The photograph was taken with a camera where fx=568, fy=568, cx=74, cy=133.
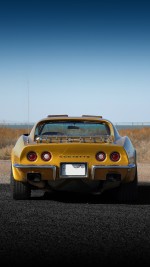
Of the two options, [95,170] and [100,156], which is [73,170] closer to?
[95,170]

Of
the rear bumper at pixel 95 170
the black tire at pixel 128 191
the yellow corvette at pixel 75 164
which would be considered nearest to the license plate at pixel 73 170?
the yellow corvette at pixel 75 164

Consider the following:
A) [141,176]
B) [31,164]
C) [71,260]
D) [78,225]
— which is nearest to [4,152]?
[141,176]

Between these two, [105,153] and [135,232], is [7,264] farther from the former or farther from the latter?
[105,153]

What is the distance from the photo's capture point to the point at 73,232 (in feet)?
21.6

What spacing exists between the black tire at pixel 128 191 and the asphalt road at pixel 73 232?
0.16 meters

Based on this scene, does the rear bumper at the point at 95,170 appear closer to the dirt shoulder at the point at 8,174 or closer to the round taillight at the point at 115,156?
the round taillight at the point at 115,156

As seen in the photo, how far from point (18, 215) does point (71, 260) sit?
2.80m

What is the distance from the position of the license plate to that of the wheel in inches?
33.1

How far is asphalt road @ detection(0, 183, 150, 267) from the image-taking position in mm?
5238

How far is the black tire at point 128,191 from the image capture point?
359 inches

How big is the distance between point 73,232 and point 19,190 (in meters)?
2.84

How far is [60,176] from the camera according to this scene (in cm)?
870

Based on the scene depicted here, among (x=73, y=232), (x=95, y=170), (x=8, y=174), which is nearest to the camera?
(x=73, y=232)

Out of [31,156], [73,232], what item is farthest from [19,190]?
[73,232]
